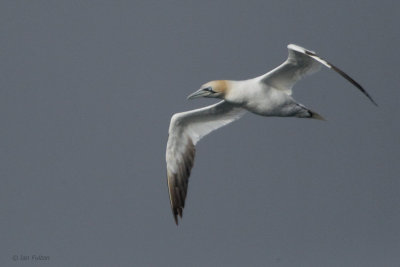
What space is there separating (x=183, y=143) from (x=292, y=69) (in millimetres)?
3087

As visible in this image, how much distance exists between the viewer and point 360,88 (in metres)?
12.3

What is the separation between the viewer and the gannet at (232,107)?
46.0ft

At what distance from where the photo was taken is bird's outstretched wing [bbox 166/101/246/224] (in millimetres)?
15750

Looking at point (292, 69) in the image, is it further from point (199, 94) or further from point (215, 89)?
point (199, 94)

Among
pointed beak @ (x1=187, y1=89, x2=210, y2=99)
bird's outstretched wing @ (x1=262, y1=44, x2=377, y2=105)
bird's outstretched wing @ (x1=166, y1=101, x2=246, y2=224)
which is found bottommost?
bird's outstretched wing @ (x1=166, y1=101, x2=246, y2=224)

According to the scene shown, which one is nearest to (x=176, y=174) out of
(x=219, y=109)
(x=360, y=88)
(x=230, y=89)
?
(x=219, y=109)

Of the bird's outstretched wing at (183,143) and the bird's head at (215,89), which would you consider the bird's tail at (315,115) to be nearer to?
the bird's outstretched wing at (183,143)

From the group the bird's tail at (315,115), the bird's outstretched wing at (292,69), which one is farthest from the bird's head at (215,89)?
the bird's tail at (315,115)

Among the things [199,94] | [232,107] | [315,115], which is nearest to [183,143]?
[232,107]

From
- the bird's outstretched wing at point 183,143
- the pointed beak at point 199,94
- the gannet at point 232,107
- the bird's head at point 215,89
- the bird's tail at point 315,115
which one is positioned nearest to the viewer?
the gannet at point 232,107

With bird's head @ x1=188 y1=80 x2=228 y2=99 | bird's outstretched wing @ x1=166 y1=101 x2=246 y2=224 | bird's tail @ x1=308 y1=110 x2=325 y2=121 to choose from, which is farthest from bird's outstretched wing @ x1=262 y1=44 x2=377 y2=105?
bird's outstretched wing @ x1=166 y1=101 x2=246 y2=224

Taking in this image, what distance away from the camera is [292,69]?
14125 mm

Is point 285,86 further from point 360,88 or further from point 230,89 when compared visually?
point 360,88

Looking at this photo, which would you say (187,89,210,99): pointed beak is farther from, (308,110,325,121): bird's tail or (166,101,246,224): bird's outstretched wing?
(308,110,325,121): bird's tail
